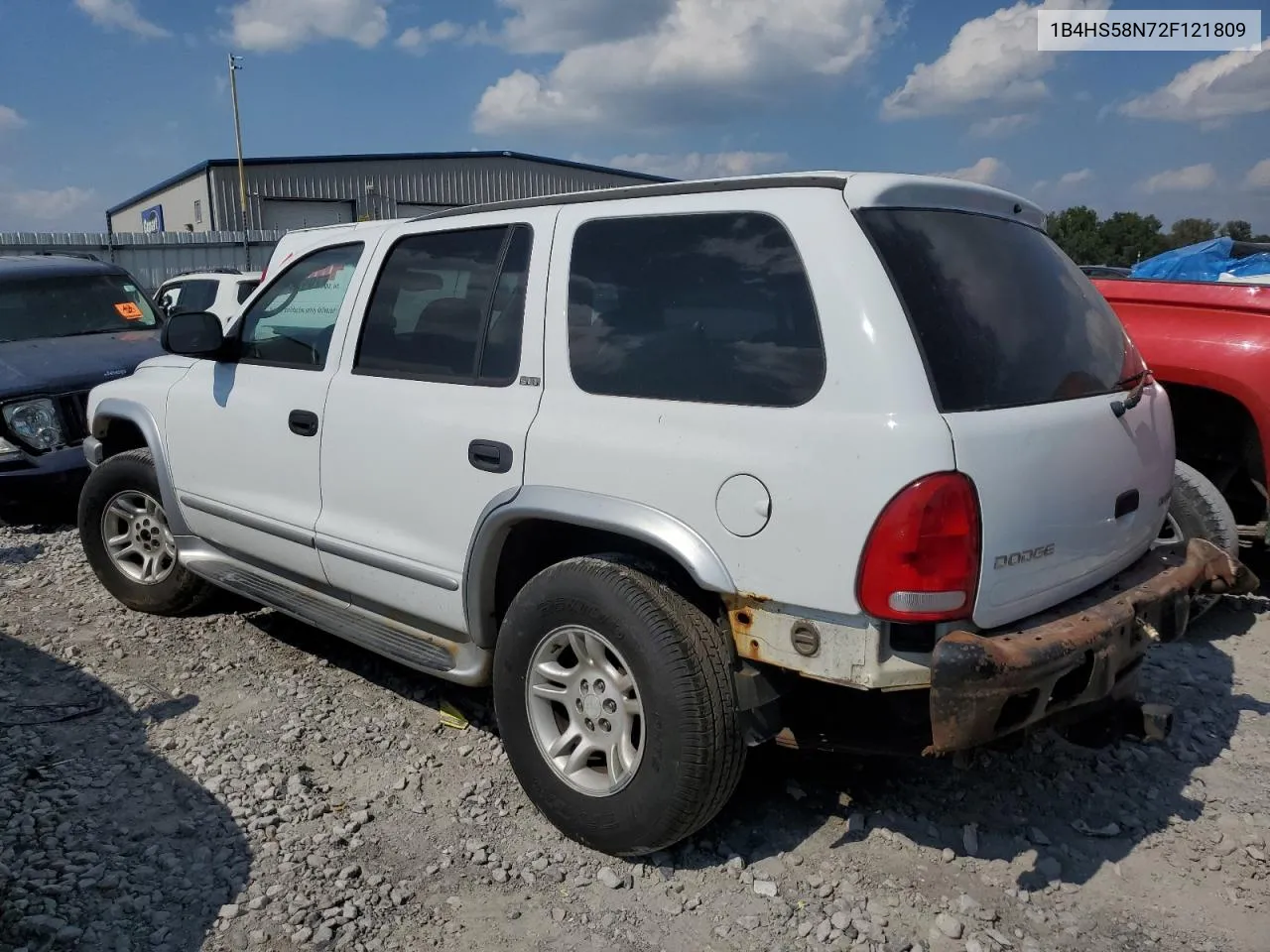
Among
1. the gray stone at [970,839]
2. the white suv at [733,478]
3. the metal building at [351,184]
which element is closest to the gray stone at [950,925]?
the gray stone at [970,839]

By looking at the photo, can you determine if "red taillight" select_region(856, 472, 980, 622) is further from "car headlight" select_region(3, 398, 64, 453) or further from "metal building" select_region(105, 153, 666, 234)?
"metal building" select_region(105, 153, 666, 234)

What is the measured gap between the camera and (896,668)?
2.45m

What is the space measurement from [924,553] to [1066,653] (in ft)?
1.68

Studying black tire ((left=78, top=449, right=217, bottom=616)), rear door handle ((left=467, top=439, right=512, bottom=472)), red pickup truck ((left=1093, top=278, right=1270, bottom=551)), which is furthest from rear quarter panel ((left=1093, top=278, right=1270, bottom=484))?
black tire ((left=78, top=449, right=217, bottom=616))

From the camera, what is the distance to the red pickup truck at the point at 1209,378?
4383 mm

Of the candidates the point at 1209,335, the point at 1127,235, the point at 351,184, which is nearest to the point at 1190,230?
the point at 1127,235

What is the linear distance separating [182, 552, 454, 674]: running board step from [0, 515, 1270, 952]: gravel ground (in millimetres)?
385

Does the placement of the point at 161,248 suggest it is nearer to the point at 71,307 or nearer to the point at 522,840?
the point at 71,307

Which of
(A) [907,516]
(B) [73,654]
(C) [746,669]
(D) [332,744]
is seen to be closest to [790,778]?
(C) [746,669]

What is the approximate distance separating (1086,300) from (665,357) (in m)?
1.43

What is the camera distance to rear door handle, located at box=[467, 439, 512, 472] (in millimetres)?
3064

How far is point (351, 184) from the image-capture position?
31516mm

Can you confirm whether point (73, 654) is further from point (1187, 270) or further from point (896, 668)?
point (1187, 270)

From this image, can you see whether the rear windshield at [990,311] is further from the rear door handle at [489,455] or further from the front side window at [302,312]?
the front side window at [302,312]
